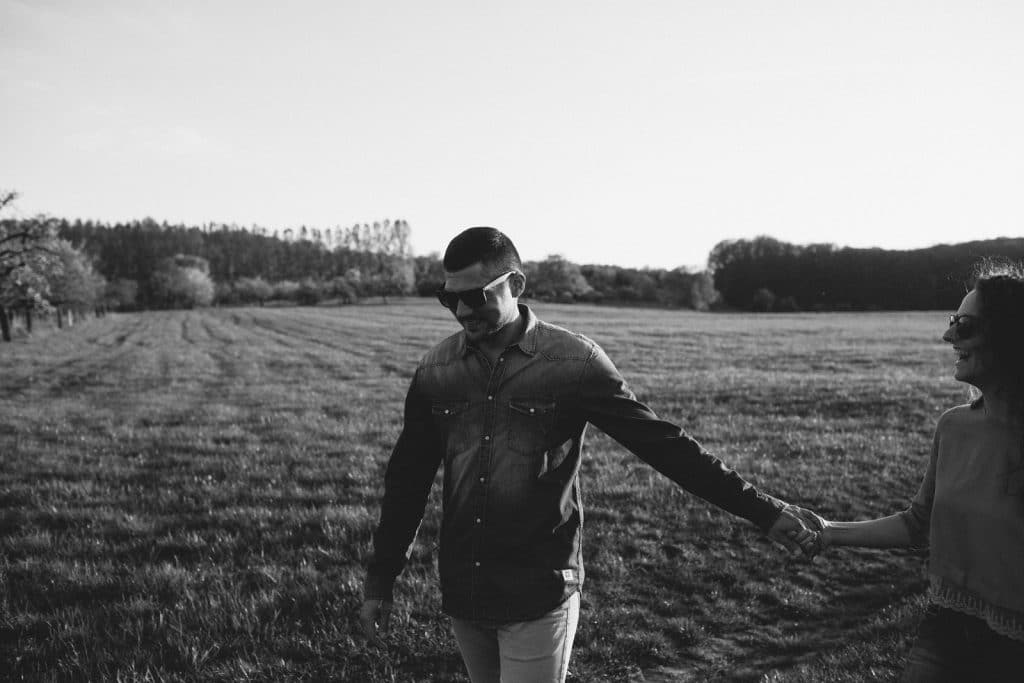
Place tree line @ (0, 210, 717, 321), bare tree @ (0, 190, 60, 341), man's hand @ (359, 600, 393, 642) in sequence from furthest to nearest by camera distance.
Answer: tree line @ (0, 210, 717, 321), bare tree @ (0, 190, 60, 341), man's hand @ (359, 600, 393, 642)

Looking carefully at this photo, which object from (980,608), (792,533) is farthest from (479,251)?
(980,608)

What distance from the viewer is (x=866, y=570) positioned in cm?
700

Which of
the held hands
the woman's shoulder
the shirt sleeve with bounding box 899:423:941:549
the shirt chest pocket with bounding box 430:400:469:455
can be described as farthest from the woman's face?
the shirt chest pocket with bounding box 430:400:469:455

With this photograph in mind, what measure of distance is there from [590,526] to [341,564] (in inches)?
120

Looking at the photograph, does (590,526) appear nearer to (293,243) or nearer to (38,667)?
(38,667)

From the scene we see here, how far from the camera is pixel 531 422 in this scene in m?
3.07

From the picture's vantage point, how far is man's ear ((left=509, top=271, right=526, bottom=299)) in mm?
3133

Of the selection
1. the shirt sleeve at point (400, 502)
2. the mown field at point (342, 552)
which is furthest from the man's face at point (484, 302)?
the mown field at point (342, 552)

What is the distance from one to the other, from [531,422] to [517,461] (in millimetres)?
198

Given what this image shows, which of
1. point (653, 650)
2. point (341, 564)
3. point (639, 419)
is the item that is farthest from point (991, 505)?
point (341, 564)

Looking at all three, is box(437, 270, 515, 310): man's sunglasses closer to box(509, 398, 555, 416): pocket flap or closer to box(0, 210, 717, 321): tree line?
box(509, 398, 555, 416): pocket flap

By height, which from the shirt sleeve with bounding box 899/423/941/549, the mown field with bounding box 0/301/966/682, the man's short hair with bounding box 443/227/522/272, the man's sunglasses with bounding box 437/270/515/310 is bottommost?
the mown field with bounding box 0/301/966/682

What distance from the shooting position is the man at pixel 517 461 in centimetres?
296

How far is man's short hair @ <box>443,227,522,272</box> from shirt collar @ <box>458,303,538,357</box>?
297 millimetres
